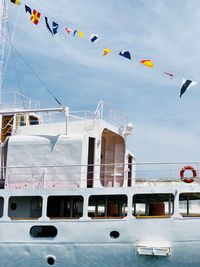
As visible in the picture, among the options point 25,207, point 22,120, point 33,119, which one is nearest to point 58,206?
point 25,207

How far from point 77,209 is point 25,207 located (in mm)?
2989

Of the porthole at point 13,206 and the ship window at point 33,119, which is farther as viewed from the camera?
the ship window at point 33,119

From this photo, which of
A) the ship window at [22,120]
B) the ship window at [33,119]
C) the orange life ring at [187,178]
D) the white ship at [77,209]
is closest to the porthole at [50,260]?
the white ship at [77,209]

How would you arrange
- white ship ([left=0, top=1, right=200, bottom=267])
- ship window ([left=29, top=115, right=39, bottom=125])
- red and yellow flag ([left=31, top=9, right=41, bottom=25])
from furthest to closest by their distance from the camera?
ship window ([left=29, top=115, right=39, bottom=125]) → red and yellow flag ([left=31, top=9, right=41, bottom=25]) → white ship ([left=0, top=1, right=200, bottom=267])

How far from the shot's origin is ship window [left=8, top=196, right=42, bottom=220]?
16.4 metres

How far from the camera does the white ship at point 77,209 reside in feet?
47.2

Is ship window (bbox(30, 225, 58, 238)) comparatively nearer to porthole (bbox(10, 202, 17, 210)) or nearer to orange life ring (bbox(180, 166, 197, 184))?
porthole (bbox(10, 202, 17, 210))

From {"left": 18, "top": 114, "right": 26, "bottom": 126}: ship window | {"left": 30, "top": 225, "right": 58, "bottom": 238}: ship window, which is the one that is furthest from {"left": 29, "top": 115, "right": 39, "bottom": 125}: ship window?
{"left": 30, "top": 225, "right": 58, "bottom": 238}: ship window

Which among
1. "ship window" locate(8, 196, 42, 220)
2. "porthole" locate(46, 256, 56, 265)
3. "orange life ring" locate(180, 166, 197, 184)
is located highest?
"orange life ring" locate(180, 166, 197, 184)

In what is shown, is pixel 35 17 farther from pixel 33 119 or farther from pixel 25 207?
pixel 25 207

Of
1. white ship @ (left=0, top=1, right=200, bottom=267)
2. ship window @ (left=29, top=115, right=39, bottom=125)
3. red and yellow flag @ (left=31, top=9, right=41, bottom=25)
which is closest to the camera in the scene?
white ship @ (left=0, top=1, right=200, bottom=267)

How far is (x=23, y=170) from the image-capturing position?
666 inches

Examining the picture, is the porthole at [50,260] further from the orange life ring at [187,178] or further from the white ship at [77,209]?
the orange life ring at [187,178]

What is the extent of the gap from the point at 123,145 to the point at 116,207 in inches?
108
